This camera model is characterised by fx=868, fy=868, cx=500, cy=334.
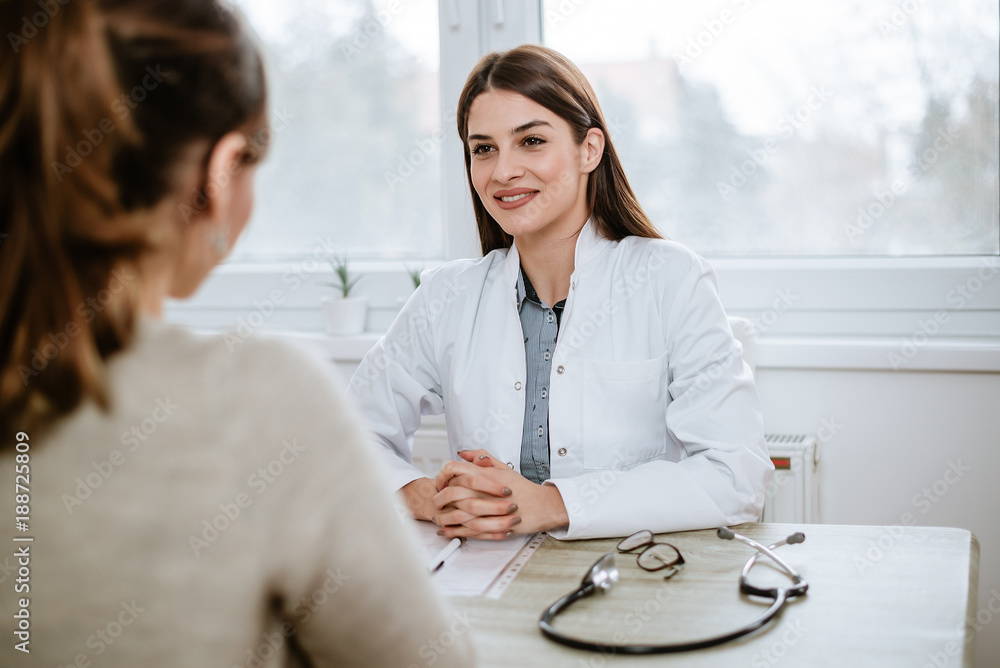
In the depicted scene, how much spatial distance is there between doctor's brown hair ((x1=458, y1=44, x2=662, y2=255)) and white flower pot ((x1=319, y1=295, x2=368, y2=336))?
2.30 ft

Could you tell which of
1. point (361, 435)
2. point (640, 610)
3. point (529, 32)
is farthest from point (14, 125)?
point (529, 32)

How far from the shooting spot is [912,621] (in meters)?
0.96

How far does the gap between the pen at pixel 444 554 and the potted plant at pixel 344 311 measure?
1322mm

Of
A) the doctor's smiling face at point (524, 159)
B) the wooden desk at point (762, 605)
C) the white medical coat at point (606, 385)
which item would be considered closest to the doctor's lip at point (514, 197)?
the doctor's smiling face at point (524, 159)

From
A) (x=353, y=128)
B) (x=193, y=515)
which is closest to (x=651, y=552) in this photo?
(x=193, y=515)

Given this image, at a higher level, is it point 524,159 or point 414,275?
point 524,159

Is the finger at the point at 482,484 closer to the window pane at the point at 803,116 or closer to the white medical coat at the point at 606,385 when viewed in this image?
the white medical coat at the point at 606,385

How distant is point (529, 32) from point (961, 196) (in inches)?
46.8

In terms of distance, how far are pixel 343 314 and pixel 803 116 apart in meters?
1.36

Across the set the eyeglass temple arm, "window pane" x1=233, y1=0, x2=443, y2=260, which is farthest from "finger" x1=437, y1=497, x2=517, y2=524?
"window pane" x1=233, y1=0, x2=443, y2=260

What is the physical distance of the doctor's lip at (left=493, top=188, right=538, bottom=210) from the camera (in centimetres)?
175

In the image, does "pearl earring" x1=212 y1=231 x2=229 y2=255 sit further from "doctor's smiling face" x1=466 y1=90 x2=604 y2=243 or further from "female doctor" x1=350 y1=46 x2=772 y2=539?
"doctor's smiling face" x1=466 y1=90 x2=604 y2=243

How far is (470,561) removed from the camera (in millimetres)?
1203

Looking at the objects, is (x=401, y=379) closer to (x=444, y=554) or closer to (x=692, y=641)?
(x=444, y=554)
